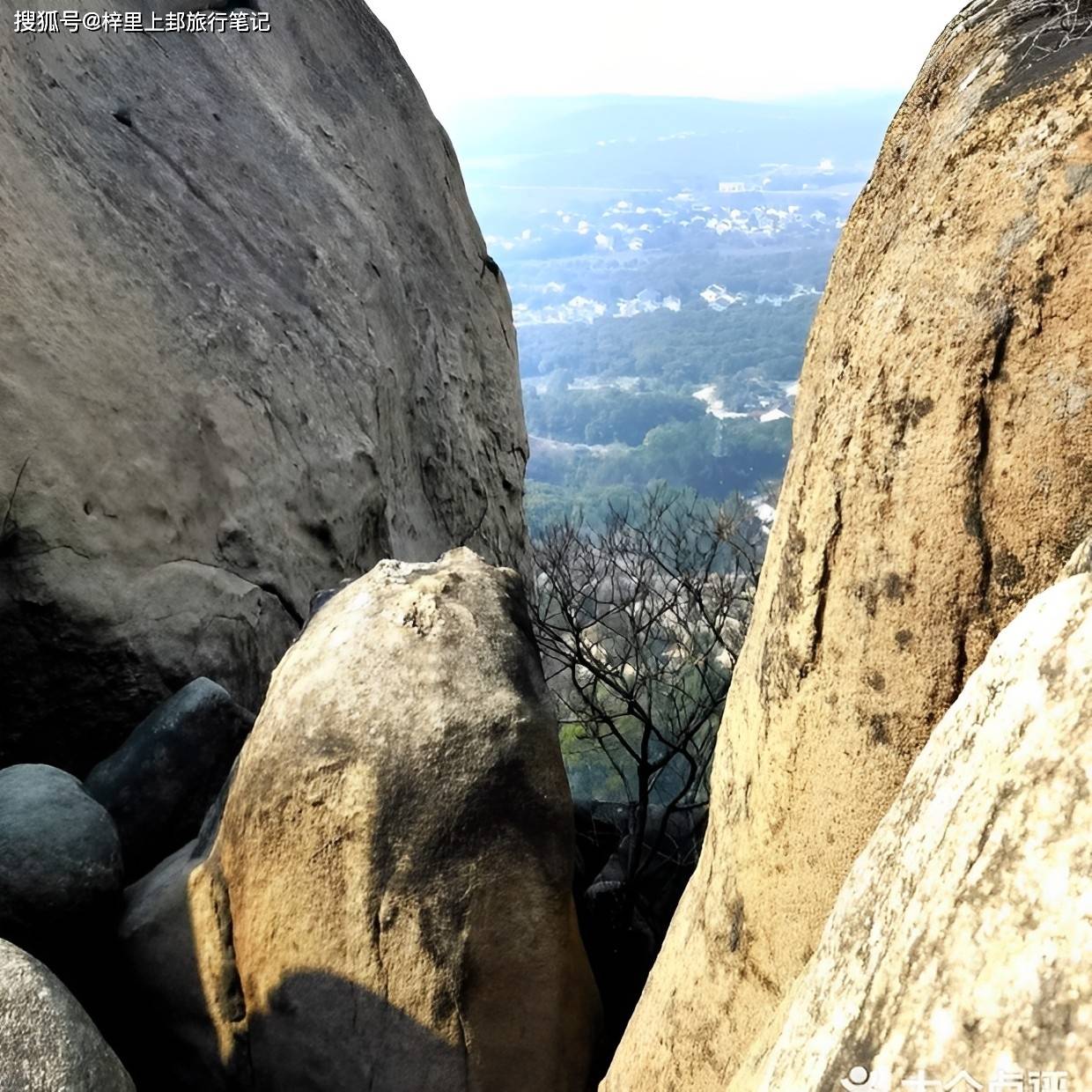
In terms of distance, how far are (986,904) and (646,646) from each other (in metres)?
6.88

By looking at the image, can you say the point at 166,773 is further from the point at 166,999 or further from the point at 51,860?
the point at 166,999

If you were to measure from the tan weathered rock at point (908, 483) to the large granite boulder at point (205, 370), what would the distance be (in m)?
3.20

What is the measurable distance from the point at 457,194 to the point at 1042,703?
943 cm

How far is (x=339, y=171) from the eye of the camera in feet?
27.6

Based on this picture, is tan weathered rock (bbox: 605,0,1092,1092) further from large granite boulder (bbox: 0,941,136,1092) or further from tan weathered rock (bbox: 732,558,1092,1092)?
large granite boulder (bbox: 0,941,136,1092)

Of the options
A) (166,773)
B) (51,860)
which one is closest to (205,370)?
(166,773)

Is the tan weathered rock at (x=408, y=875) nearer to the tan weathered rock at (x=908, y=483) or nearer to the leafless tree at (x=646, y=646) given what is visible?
the tan weathered rock at (x=908, y=483)

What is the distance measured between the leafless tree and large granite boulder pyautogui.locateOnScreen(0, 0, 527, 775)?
0.99 metres

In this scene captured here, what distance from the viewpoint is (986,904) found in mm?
1494

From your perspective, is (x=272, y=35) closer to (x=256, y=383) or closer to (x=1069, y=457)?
(x=256, y=383)

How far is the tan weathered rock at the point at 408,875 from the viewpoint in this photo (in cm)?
383

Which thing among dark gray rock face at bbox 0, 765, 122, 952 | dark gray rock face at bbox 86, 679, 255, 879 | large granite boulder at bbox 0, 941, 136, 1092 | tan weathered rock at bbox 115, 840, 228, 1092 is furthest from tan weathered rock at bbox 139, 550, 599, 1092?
large granite boulder at bbox 0, 941, 136, 1092

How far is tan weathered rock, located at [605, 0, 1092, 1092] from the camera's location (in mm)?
2314

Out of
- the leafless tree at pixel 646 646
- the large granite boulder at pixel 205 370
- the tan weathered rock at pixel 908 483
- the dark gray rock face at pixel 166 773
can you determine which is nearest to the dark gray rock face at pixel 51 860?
the dark gray rock face at pixel 166 773
